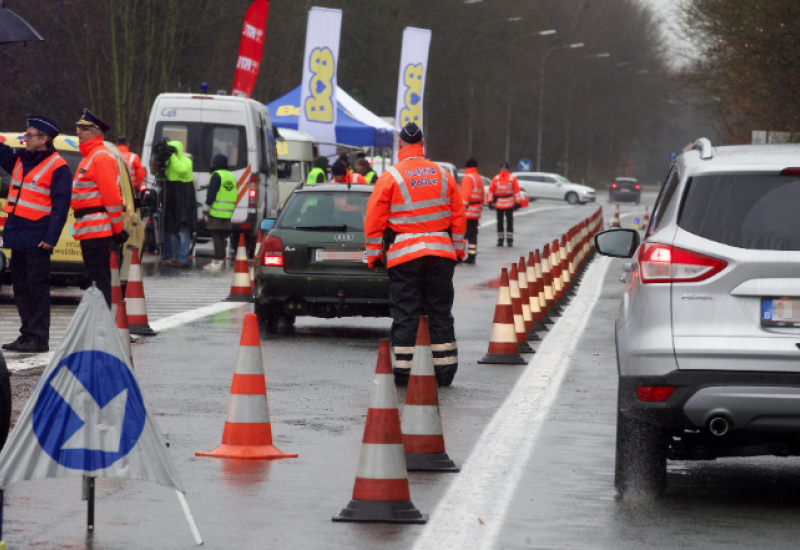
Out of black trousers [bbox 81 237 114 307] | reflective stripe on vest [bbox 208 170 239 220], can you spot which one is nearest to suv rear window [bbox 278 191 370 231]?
black trousers [bbox 81 237 114 307]

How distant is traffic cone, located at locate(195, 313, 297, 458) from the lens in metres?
7.61

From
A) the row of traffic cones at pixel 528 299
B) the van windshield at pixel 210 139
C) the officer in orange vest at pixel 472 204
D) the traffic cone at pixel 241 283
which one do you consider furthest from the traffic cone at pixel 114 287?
the officer in orange vest at pixel 472 204

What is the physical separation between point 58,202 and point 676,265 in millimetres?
6813

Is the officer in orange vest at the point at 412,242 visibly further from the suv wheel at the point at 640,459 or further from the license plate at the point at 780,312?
the license plate at the point at 780,312

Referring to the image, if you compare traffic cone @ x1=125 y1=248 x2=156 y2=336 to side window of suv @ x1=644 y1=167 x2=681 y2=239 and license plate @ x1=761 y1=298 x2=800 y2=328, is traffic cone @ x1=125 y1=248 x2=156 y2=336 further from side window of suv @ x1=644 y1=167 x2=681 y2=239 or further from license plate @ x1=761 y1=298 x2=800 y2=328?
license plate @ x1=761 y1=298 x2=800 y2=328

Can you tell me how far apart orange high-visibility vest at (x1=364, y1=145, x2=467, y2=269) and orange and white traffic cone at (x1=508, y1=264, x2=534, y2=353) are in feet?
10.9

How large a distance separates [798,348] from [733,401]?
339 millimetres

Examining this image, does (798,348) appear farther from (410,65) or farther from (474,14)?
(474,14)

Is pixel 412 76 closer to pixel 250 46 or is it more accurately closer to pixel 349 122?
pixel 349 122

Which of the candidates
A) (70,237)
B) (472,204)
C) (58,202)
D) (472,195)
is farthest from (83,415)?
(472,204)

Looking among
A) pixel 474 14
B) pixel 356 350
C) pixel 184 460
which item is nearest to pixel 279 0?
pixel 474 14

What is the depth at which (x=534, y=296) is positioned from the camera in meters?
15.9

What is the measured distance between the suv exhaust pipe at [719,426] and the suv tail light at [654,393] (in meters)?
0.21

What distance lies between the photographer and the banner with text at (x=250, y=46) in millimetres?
34875
